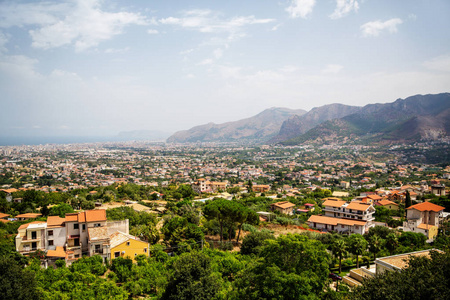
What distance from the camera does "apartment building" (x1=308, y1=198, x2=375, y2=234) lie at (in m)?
26.9

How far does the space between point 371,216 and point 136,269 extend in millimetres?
24571

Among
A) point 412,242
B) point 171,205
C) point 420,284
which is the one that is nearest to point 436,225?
point 412,242

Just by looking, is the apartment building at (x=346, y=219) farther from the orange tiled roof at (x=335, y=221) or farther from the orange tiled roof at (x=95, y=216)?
the orange tiled roof at (x=95, y=216)

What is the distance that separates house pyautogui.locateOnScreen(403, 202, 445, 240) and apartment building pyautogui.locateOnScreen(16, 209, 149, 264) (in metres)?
22.8

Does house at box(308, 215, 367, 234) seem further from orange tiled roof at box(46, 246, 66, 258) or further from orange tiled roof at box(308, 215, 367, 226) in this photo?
orange tiled roof at box(46, 246, 66, 258)

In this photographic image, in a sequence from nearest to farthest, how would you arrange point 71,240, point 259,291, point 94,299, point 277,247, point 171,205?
point 259,291, point 277,247, point 94,299, point 71,240, point 171,205

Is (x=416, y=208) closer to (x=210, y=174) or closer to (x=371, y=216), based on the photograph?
(x=371, y=216)

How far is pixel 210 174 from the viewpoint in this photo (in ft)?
270

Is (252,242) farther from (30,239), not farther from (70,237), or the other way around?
(30,239)

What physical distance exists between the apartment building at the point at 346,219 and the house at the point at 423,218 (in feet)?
11.1

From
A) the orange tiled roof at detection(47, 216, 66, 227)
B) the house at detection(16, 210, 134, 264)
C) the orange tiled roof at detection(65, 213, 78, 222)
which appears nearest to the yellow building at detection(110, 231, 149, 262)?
the house at detection(16, 210, 134, 264)

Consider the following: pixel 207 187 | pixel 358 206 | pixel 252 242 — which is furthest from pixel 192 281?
pixel 207 187

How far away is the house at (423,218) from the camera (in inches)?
987

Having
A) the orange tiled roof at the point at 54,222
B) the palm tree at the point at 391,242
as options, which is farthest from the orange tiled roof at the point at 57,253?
the palm tree at the point at 391,242
